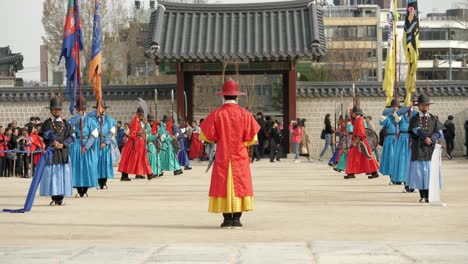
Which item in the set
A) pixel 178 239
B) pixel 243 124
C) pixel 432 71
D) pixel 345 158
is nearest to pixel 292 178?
pixel 345 158

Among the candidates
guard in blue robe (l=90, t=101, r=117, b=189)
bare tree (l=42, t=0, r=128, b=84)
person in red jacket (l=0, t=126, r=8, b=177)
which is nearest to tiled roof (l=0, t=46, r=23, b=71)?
bare tree (l=42, t=0, r=128, b=84)

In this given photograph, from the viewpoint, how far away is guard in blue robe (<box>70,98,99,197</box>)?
70.4 ft

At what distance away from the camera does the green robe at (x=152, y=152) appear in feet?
93.4

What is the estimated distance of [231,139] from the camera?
1513 centimetres

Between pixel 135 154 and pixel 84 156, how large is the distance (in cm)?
566

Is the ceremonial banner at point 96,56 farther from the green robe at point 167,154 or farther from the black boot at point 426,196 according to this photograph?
the black boot at point 426,196

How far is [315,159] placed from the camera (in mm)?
42219

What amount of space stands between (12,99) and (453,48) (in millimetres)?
72856

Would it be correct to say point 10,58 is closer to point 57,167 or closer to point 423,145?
point 57,167

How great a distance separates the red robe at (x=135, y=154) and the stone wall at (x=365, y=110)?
1563 centimetres

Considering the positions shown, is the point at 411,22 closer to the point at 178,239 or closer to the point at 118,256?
→ the point at 178,239

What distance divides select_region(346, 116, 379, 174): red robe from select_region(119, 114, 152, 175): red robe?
4.76m

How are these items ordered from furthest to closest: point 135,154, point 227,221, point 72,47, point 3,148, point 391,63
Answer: point 3,148 < point 135,154 < point 391,63 < point 72,47 < point 227,221

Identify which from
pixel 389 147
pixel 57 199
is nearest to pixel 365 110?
pixel 389 147
